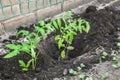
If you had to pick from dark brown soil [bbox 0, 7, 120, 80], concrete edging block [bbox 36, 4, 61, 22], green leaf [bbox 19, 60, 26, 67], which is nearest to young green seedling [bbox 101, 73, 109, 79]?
dark brown soil [bbox 0, 7, 120, 80]

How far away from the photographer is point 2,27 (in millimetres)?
2398

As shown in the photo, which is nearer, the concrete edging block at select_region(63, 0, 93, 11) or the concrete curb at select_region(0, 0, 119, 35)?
the concrete curb at select_region(0, 0, 119, 35)

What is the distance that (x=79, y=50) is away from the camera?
2.37 meters

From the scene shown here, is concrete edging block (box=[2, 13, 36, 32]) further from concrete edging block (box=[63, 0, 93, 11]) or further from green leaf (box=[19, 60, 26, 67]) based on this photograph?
green leaf (box=[19, 60, 26, 67])

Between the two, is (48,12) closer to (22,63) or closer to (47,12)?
(47,12)

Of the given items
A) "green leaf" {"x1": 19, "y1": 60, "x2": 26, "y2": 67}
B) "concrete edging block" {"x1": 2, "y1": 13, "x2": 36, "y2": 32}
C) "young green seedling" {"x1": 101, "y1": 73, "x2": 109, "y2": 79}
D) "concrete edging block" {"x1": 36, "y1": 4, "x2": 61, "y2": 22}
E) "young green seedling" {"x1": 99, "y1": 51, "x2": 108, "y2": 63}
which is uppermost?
"concrete edging block" {"x1": 36, "y1": 4, "x2": 61, "y2": 22}

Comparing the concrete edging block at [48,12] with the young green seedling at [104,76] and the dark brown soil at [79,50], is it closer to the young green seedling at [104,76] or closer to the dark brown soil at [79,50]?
the dark brown soil at [79,50]

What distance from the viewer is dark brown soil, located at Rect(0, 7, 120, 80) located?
6.67ft

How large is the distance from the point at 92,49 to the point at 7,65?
31.0 inches

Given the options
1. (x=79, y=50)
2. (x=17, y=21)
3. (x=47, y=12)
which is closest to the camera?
(x=79, y=50)

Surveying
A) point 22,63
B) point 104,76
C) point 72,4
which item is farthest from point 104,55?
point 72,4

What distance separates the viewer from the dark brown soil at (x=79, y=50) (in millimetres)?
2033

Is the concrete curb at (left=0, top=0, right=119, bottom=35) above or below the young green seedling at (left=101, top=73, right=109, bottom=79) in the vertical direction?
above

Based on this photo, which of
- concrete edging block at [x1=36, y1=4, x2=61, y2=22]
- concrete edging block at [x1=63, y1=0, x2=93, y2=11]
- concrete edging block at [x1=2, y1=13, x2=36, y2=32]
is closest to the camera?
concrete edging block at [x1=2, y1=13, x2=36, y2=32]
